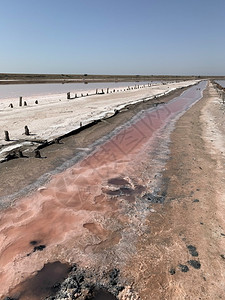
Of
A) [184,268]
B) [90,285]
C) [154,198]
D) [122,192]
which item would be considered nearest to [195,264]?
[184,268]

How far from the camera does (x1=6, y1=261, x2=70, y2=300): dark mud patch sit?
438 centimetres

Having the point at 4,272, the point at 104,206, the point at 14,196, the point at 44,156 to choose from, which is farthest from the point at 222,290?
the point at 44,156

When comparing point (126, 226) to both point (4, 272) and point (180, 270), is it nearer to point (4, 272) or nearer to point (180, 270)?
point (180, 270)

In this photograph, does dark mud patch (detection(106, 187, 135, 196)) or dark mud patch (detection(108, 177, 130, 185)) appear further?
dark mud patch (detection(108, 177, 130, 185))

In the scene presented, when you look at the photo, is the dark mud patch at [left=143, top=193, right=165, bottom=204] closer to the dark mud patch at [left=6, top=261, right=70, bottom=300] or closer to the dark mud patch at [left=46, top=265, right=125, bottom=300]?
the dark mud patch at [left=46, top=265, right=125, bottom=300]

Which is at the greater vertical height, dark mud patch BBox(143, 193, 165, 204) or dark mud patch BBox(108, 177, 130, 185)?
dark mud patch BBox(143, 193, 165, 204)

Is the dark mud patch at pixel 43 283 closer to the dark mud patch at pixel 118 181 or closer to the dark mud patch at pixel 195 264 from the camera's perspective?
the dark mud patch at pixel 195 264

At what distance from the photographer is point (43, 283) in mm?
4633

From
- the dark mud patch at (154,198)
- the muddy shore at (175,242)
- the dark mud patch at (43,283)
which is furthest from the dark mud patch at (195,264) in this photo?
the dark mud patch at (43,283)

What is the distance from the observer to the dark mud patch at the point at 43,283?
4.38 m

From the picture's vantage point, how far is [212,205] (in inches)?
280

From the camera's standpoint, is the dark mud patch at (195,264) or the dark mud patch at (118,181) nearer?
the dark mud patch at (195,264)

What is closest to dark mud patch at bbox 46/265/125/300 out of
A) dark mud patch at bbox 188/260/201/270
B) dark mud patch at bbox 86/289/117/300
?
dark mud patch at bbox 86/289/117/300

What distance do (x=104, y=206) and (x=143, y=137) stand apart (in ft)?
28.0
